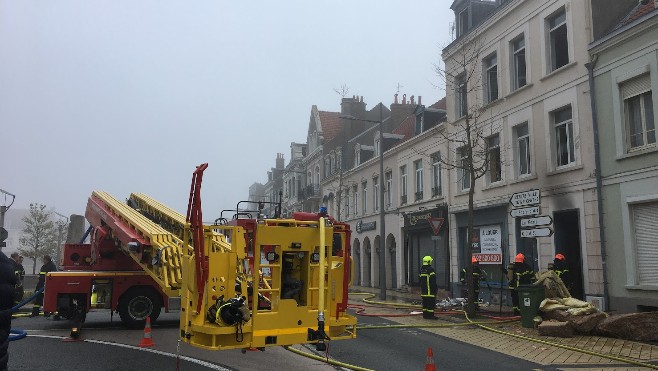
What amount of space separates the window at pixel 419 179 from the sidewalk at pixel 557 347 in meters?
13.7

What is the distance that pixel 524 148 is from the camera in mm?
18547

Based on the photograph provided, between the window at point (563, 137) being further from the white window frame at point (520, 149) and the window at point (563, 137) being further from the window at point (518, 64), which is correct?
the window at point (518, 64)

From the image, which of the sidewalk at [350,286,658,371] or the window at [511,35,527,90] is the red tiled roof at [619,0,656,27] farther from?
the sidewalk at [350,286,658,371]

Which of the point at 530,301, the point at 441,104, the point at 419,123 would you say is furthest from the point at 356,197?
the point at 530,301

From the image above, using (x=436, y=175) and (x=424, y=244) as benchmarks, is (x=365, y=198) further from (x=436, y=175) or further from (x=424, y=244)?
(x=436, y=175)

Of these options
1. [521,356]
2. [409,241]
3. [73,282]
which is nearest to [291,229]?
[521,356]

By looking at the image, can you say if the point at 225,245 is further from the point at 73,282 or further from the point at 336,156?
the point at 336,156

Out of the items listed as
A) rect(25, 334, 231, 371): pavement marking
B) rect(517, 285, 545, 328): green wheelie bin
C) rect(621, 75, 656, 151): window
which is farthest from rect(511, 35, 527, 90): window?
rect(25, 334, 231, 371): pavement marking

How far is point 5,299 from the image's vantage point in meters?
3.49

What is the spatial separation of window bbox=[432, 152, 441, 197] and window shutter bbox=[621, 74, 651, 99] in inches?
415

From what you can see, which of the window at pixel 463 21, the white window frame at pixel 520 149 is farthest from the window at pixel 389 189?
the white window frame at pixel 520 149

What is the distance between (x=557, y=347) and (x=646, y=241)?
17.3ft

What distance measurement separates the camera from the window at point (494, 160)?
64.6ft

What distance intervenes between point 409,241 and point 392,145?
22.6 feet
